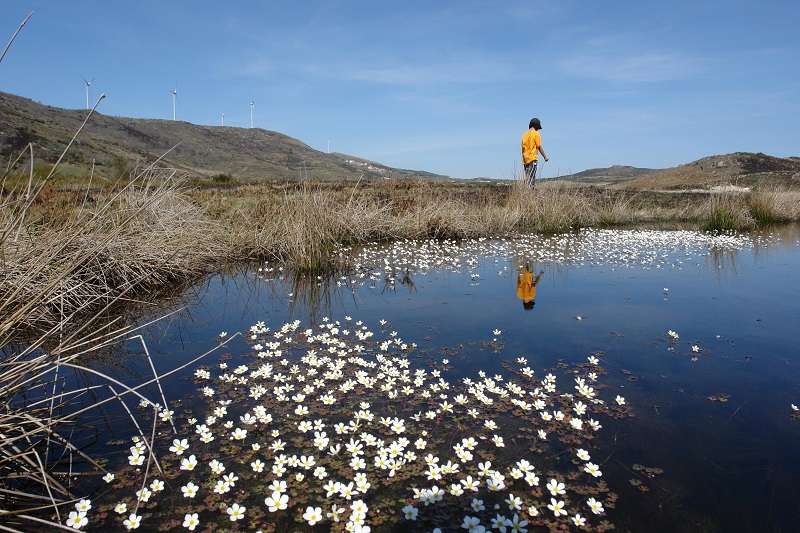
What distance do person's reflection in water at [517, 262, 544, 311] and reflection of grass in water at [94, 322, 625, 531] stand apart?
2.30m

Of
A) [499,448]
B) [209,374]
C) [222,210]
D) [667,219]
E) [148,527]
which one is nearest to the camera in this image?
[148,527]

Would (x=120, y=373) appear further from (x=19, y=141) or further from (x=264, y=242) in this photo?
(x=19, y=141)

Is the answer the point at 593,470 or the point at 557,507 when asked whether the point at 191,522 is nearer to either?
the point at 557,507

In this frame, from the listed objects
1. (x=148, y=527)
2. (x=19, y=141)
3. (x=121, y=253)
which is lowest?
(x=148, y=527)

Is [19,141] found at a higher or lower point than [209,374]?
higher

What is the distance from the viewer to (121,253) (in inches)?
254

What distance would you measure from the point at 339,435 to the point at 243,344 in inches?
82.8

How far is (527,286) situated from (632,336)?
2.52 m

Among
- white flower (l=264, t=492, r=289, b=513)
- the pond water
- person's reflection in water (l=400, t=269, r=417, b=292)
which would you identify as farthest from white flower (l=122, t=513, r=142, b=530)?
person's reflection in water (l=400, t=269, r=417, b=292)

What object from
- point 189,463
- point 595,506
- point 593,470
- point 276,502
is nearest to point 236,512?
point 276,502

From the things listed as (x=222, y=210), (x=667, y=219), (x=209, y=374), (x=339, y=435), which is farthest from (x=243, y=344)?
(x=667, y=219)

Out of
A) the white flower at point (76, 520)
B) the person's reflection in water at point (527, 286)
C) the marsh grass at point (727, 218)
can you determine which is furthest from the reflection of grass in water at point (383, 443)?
the marsh grass at point (727, 218)

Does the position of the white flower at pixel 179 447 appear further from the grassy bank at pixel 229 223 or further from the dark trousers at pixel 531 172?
the dark trousers at pixel 531 172

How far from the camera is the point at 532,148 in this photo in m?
15.2
